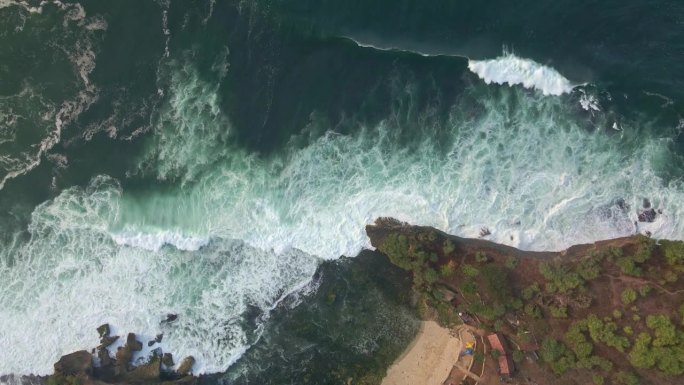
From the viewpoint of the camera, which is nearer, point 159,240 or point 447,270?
point 447,270

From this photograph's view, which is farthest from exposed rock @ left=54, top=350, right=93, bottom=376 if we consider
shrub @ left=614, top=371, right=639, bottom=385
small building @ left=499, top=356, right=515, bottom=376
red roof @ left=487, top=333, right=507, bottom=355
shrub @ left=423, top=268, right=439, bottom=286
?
shrub @ left=614, top=371, right=639, bottom=385

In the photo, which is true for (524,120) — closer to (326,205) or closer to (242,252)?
(326,205)

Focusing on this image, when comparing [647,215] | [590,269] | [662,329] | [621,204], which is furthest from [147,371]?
[647,215]

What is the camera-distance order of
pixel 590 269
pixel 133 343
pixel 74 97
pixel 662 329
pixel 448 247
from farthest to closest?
pixel 74 97 → pixel 133 343 → pixel 448 247 → pixel 590 269 → pixel 662 329

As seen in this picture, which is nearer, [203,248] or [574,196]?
[574,196]

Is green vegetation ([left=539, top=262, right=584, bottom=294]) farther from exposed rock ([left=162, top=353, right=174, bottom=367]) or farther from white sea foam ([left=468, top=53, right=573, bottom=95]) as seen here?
exposed rock ([left=162, top=353, right=174, bottom=367])

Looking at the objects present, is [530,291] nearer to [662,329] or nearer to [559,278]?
[559,278]

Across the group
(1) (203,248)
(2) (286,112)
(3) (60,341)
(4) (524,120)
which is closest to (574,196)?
(4) (524,120)
